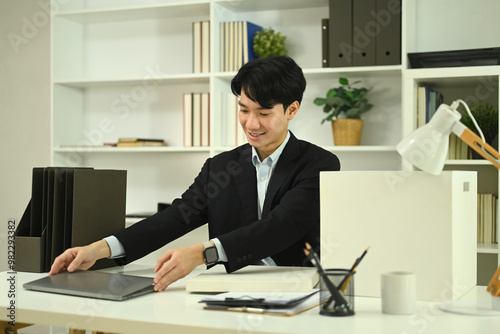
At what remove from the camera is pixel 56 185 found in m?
1.80

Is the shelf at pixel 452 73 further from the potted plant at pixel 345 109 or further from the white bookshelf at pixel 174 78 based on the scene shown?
the potted plant at pixel 345 109

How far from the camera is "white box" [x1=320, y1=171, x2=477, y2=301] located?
1369 millimetres

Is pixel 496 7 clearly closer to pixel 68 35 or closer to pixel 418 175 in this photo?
pixel 418 175

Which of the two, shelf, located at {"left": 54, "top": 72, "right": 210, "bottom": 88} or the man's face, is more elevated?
shelf, located at {"left": 54, "top": 72, "right": 210, "bottom": 88}

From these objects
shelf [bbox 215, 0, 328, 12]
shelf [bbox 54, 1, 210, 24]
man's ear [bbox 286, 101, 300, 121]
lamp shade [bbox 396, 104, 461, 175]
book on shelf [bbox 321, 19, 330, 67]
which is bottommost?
lamp shade [bbox 396, 104, 461, 175]

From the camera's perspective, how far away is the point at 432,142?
1310 mm

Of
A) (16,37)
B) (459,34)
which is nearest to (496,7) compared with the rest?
(459,34)

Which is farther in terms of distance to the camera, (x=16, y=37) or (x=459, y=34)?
(x=16, y=37)

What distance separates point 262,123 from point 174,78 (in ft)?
4.86

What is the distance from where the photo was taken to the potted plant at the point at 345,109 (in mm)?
2990

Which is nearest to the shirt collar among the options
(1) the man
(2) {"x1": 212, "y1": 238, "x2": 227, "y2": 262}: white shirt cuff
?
(1) the man

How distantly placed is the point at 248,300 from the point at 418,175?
1.59 ft

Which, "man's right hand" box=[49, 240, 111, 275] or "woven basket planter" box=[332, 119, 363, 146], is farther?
"woven basket planter" box=[332, 119, 363, 146]

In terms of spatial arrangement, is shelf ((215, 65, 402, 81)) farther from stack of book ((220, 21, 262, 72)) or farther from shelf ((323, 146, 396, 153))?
shelf ((323, 146, 396, 153))
